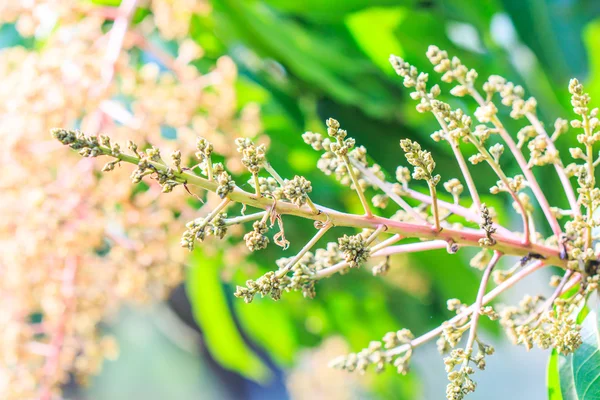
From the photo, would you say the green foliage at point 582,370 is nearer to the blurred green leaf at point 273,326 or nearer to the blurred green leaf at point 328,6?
the blurred green leaf at point 328,6

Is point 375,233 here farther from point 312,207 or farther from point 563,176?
point 563,176

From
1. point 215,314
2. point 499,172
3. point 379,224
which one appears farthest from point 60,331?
point 499,172

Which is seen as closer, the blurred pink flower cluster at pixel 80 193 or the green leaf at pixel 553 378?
the green leaf at pixel 553 378

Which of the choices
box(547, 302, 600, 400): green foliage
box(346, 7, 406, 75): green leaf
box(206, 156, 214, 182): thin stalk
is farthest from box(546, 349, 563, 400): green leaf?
box(346, 7, 406, 75): green leaf

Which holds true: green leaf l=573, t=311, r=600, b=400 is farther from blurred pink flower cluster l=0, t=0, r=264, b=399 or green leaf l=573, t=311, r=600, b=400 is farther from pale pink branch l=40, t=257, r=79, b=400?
pale pink branch l=40, t=257, r=79, b=400

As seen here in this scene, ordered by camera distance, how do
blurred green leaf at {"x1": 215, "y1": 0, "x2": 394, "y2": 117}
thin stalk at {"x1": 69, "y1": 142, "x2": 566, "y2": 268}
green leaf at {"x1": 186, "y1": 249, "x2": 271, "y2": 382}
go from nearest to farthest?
thin stalk at {"x1": 69, "y1": 142, "x2": 566, "y2": 268}
blurred green leaf at {"x1": 215, "y1": 0, "x2": 394, "y2": 117}
green leaf at {"x1": 186, "y1": 249, "x2": 271, "y2": 382}

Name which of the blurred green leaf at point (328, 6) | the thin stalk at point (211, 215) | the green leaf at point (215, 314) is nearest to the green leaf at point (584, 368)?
the thin stalk at point (211, 215)

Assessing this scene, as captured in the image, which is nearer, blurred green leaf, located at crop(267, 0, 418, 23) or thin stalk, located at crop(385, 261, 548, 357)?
thin stalk, located at crop(385, 261, 548, 357)
